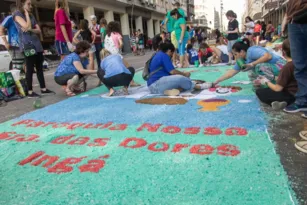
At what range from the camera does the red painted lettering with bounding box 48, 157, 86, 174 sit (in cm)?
218

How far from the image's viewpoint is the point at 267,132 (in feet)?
8.71

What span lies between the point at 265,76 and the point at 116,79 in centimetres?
247

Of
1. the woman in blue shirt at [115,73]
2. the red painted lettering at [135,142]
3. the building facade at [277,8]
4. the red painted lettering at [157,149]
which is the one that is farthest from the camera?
the building facade at [277,8]

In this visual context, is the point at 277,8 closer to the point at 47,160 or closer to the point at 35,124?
the point at 35,124

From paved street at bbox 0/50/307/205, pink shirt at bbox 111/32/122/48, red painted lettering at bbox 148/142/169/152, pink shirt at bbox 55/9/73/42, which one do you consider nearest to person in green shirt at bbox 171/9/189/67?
pink shirt at bbox 111/32/122/48

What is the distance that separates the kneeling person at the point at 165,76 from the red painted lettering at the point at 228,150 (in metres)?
2.28

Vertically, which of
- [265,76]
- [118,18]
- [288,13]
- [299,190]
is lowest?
[299,190]

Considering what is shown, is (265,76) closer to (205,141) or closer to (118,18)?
(205,141)

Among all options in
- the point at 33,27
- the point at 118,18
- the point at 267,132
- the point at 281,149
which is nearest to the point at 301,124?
the point at 267,132

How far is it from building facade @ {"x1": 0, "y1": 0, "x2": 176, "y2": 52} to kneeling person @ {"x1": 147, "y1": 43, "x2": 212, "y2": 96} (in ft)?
39.7

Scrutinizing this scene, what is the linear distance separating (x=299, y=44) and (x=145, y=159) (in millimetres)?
2125

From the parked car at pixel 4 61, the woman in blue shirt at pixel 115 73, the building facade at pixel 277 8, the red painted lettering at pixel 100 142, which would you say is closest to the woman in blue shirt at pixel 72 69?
the woman in blue shirt at pixel 115 73

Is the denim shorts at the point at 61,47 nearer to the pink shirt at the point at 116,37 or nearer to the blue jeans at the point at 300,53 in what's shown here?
the pink shirt at the point at 116,37

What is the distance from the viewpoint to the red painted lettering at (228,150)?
2.26 metres
